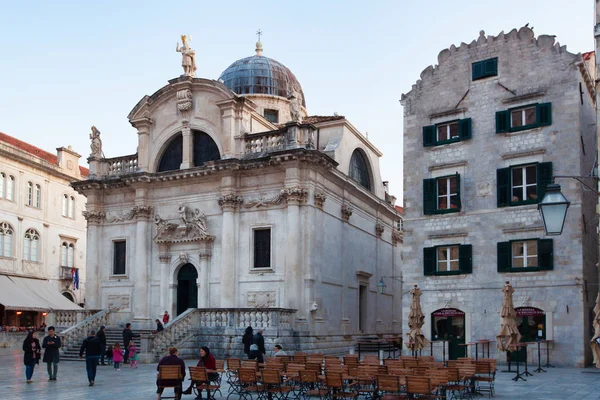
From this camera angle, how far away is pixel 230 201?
110 feet

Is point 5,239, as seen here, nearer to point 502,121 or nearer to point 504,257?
point 504,257

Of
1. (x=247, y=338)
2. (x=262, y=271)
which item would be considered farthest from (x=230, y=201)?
(x=247, y=338)

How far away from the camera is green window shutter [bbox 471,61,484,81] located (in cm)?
2823

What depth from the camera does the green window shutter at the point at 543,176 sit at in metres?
25.7

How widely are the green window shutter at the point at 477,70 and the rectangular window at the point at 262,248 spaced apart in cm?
1197

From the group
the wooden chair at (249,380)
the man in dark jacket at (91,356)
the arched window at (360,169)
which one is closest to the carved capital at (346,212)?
the arched window at (360,169)

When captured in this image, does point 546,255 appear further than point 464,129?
No

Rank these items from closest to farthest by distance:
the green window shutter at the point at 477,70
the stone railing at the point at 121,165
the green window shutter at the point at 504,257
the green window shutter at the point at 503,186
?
the green window shutter at the point at 504,257 < the green window shutter at the point at 503,186 < the green window shutter at the point at 477,70 < the stone railing at the point at 121,165

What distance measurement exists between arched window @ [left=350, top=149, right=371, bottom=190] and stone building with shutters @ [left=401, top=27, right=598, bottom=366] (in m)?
9.45

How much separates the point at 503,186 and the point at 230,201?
1323 centimetres

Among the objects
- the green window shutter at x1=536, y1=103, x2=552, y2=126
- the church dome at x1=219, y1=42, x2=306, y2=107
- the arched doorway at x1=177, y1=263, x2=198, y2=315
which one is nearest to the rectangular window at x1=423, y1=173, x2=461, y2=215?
the green window shutter at x1=536, y1=103, x2=552, y2=126

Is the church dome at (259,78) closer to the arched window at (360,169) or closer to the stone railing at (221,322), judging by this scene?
the arched window at (360,169)

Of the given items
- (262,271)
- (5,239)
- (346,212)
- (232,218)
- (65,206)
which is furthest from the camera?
(65,206)

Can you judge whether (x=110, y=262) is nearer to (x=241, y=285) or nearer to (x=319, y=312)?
(x=241, y=285)
